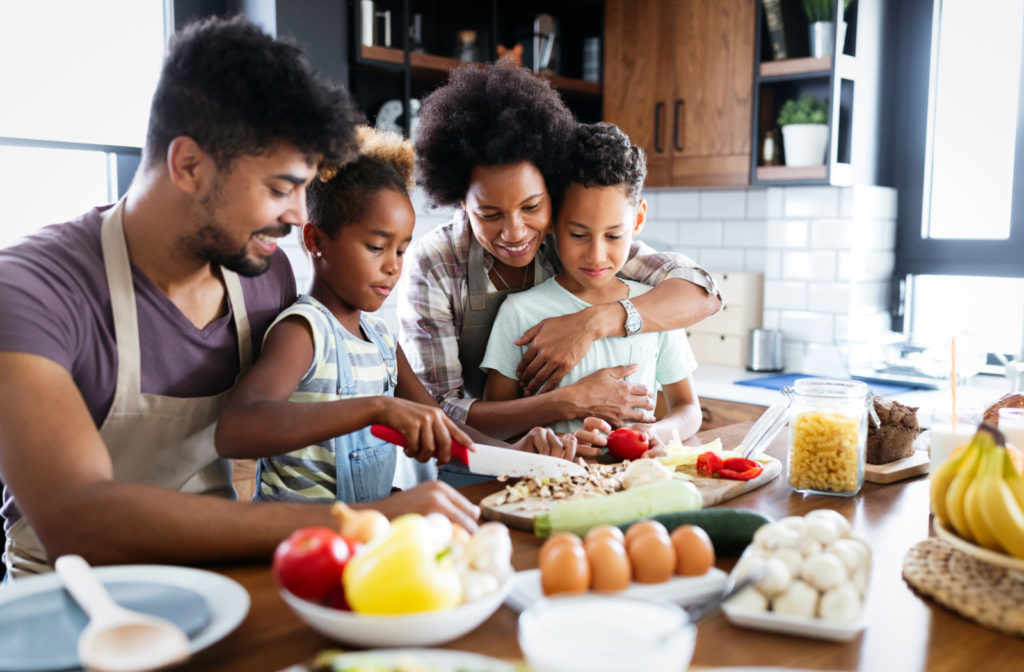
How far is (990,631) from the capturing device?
979 millimetres

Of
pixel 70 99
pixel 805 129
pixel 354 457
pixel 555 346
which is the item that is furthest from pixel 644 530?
pixel 805 129

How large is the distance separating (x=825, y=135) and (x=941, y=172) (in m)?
0.61

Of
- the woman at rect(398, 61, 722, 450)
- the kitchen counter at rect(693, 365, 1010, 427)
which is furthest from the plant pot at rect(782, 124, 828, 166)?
the woman at rect(398, 61, 722, 450)

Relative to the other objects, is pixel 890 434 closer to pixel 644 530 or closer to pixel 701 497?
pixel 701 497

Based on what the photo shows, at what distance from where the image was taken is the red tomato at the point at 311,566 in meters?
0.87

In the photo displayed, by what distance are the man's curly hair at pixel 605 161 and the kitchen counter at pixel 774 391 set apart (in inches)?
50.3

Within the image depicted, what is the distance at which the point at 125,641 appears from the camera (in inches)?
32.8

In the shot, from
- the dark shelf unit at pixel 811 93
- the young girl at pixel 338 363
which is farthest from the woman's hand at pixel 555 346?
the dark shelf unit at pixel 811 93

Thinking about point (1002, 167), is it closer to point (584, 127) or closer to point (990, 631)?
point (584, 127)

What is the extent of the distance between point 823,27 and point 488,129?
190cm

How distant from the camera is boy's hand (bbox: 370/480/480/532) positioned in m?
1.14

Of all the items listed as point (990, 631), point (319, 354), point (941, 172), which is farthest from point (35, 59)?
point (941, 172)

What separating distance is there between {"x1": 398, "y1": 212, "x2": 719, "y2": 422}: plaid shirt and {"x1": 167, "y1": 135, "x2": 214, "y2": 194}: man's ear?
84cm

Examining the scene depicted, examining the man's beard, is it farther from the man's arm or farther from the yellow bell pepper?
the yellow bell pepper
